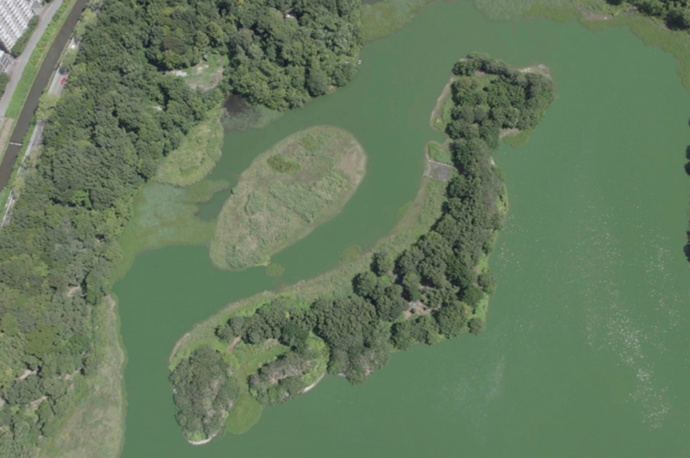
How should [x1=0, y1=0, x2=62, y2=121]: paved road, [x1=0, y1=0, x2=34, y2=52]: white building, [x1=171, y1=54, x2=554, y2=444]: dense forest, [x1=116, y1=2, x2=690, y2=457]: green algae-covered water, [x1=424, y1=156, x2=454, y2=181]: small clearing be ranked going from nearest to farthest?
[x1=116, y1=2, x2=690, y2=457]: green algae-covered water, [x1=171, y1=54, x2=554, y2=444]: dense forest, [x1=424, y1=156, x2=454, y2=181]: small clearing, [x1=0, y1=0, x2=34, y2=52]: white building, [x1=0, y1=0, x2=62, y2=121]: paved road

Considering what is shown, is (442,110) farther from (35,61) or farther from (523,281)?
(35,61)

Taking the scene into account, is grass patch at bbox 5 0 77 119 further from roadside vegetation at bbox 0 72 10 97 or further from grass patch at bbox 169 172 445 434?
grass patch at bbox 169 172 445 434

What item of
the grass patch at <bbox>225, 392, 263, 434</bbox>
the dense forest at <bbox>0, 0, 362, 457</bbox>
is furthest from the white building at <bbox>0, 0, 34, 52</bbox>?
the grass patch at <bbox>225, 392, 263, 434</bbox>

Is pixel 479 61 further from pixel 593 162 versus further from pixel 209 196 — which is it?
pixel 209 196

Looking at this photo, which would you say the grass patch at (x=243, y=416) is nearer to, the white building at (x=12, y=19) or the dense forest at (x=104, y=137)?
the dense forest at (x=104, y=137)

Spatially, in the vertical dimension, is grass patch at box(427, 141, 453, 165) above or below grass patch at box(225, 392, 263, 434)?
above

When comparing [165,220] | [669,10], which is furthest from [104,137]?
[669,10]
